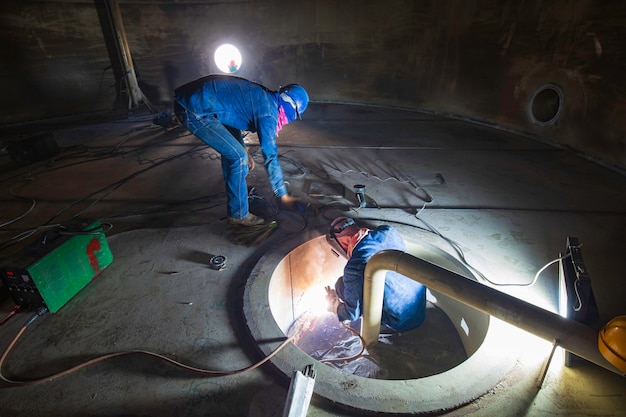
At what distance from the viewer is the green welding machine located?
223 centimetres

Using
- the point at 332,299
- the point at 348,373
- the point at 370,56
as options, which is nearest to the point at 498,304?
the point at 348,373

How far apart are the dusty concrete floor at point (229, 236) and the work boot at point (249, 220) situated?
16 cm

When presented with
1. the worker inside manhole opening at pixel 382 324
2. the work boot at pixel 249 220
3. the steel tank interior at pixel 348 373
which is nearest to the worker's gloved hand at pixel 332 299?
the worker inside manhole opening at pixel 382 324

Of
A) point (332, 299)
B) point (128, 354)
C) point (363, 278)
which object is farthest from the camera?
point (332, 299)

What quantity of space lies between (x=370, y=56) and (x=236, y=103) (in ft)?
17.9

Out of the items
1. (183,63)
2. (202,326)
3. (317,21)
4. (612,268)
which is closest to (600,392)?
(612,268)

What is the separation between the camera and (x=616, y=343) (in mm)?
1304

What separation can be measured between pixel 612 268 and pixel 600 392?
4.16ft

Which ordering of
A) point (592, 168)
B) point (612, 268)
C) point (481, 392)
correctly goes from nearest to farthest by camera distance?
point (481, 392)
point (612, 268)
point (592, 168)

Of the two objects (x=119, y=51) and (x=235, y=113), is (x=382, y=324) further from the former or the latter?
(x=119, y=51)

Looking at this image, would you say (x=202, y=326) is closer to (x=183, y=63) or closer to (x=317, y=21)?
(x=317, y=21)

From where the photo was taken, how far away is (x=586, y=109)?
4609 millimetres

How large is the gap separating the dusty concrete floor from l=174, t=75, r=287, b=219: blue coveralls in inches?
30.7

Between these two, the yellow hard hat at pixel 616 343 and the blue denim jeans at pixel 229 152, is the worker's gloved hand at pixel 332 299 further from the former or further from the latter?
the yellow hard hat at pixel 616 343
